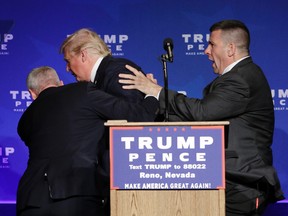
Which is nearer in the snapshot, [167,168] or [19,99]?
[167,168]

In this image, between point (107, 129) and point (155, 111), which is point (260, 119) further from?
point (107, 129)

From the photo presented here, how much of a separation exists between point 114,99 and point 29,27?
94.9 inches

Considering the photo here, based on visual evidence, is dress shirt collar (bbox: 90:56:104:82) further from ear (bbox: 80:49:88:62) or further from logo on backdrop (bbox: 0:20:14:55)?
logo on backdrop (bbox: 0:20:14:55)

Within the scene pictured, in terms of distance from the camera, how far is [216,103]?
126 inches

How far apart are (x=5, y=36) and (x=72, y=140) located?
2.41 m

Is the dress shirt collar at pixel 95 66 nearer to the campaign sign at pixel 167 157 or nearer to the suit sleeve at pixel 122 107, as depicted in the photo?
the suit sleeve at pixel 122 107

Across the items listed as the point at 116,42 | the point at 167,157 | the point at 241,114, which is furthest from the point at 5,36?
the point at 167,157

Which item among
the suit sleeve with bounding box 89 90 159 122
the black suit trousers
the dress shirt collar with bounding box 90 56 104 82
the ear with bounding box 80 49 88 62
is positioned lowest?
the black suit trousers

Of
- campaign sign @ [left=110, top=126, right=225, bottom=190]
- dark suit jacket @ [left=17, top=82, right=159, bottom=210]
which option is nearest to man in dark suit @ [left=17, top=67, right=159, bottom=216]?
dark suit jacket @ [left=17, top=82, right=159, bottom=210]

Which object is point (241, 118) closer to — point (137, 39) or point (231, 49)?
point (231, 49)

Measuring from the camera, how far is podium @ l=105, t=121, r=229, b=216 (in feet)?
9.16

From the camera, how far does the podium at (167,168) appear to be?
2791mm

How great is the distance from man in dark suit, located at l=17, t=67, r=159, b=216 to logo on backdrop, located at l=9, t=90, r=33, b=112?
2.12 meters

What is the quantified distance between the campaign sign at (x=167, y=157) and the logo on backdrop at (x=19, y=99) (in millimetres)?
2770
